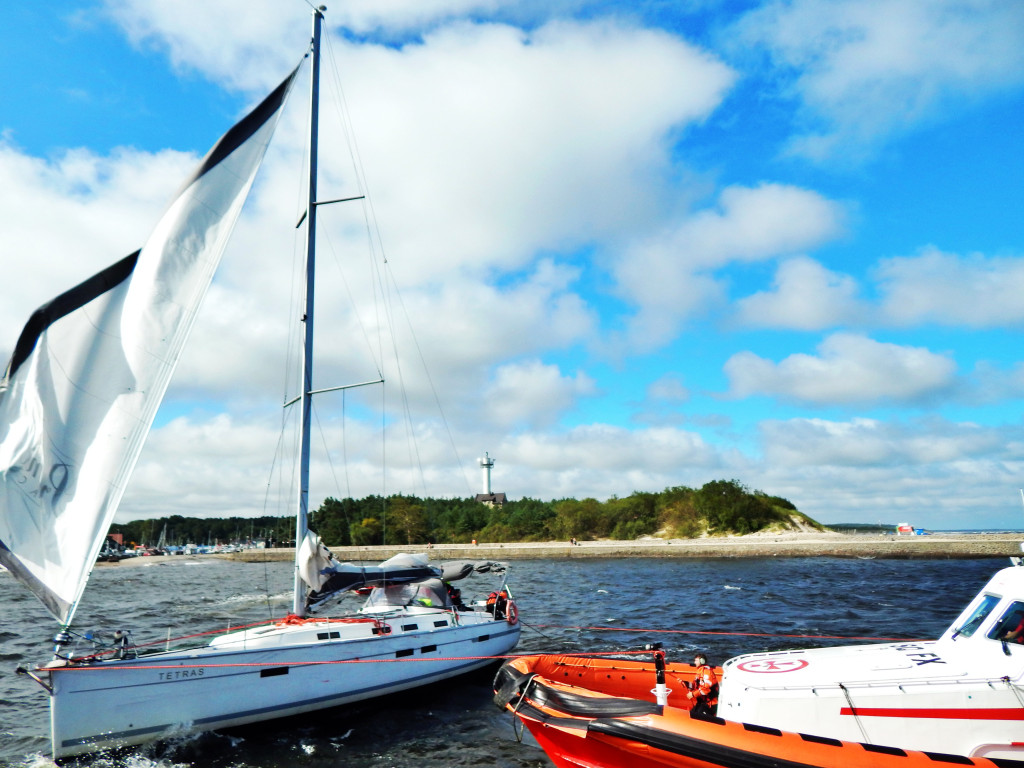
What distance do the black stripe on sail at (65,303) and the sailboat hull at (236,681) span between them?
534 cm

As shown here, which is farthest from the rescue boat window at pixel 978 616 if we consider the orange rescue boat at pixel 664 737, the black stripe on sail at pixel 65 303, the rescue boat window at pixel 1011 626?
the black stripe on sail at pixel 65 303

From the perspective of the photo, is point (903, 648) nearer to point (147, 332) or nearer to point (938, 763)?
point (938, 763)

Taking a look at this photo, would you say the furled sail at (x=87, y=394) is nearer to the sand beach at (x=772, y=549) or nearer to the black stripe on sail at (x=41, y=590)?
the black stripe on sail at (x=41, y=590)

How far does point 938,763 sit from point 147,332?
13.9 meters

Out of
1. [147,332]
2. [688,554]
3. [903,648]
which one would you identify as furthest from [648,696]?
[688,554]

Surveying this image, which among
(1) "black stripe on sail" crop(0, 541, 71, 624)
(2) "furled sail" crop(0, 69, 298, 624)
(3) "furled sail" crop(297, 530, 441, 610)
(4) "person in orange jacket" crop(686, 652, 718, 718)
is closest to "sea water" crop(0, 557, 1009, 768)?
(3) "furled sail" crop(297, 530, 441, 610)

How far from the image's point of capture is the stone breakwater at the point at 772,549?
205ft

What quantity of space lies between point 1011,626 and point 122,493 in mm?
14069

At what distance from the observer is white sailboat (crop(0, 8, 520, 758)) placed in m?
10.4

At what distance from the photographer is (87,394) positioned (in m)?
11.0

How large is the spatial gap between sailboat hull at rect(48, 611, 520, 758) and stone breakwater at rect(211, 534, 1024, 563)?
36.3 m

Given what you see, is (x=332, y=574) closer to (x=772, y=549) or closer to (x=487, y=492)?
(x=772, y=549)

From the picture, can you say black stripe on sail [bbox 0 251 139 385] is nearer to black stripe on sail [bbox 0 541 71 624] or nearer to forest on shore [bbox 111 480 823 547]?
black stripe on sail [bbox 0 541 71 624]

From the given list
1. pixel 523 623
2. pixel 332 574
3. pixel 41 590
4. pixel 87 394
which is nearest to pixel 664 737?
pixel 332 574
